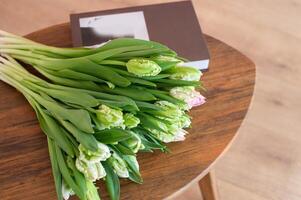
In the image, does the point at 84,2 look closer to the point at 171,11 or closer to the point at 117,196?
the point at 171,11

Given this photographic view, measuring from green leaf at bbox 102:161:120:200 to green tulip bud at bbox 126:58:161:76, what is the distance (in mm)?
153

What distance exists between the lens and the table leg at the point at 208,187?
1.01 metres

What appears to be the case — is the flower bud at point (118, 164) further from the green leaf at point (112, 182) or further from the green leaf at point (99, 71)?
the green leaf at point (99, 71)

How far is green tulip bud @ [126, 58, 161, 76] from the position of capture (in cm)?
66

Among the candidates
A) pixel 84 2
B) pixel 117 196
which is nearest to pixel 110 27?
pixel 117 196

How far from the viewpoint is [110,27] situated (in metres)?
0.90

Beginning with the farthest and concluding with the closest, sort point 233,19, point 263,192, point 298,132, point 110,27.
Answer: point 233,19, point 298,132, point 263,192, point 110,27

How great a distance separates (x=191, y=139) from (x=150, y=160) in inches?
3.5

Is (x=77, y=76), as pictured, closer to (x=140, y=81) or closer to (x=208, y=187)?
(x=140, y=81)

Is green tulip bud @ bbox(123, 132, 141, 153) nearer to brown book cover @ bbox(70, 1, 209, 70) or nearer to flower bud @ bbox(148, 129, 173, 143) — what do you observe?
flower bud @ bbox(148, 129, 173, 143)

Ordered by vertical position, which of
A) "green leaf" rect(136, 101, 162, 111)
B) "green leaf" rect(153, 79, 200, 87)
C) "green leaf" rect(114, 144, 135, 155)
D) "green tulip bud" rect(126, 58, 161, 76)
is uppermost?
"green tulip bud" rect(126, 58, 161, 76)

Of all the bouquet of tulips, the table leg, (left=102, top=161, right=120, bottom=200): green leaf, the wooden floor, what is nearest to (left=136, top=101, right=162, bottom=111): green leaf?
the bouquet of tulips

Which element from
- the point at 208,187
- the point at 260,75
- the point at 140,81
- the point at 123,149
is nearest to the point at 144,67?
the point at 140,81

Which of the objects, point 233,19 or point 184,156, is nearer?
point 184,156
